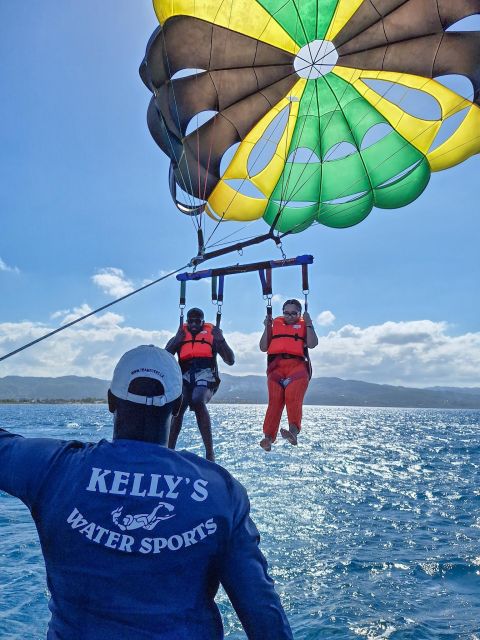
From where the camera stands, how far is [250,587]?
64.3 inches

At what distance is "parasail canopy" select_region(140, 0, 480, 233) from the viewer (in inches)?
277

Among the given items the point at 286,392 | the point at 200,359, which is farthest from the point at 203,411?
the point at 286,392

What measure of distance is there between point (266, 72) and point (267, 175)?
65.1 inches

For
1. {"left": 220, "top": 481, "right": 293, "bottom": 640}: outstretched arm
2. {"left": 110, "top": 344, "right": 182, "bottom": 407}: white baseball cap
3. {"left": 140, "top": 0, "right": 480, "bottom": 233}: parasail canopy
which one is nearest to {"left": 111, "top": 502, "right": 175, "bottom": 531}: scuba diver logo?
{"left": 220, "top": 481, "right": 293, "bottom": 640}: outstretched arm

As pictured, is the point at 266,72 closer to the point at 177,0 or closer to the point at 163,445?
the point at 177,0

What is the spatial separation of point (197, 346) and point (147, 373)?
5224 mm

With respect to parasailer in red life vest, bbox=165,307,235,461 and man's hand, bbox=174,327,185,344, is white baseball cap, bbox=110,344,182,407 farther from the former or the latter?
man's hand, bbox=174,327,185,344

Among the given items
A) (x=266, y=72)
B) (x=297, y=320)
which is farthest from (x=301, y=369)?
(x=266, y=72)

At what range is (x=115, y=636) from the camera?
61.5 inches

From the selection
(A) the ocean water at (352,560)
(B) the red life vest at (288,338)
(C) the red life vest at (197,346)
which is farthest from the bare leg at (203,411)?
(A) the ocean water at (352,560)

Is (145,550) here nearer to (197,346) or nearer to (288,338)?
(197,346)

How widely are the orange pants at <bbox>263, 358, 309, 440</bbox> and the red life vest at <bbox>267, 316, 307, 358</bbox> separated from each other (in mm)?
177

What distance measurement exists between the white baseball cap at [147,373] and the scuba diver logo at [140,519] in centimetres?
39

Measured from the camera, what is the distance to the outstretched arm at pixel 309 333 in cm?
736
